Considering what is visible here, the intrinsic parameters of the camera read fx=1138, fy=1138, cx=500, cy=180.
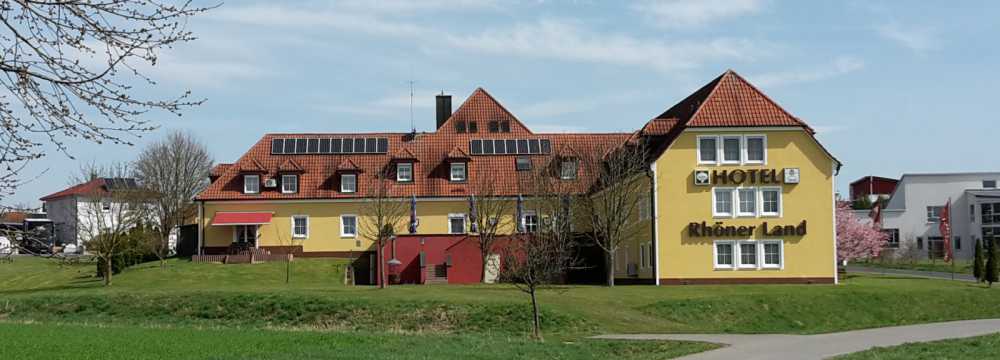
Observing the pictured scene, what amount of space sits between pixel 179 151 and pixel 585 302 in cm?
5122

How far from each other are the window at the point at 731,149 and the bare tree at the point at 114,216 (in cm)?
2560

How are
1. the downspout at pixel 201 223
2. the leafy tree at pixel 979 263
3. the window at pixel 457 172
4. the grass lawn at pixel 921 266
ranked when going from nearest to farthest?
the leafy tree at pixel 979 263
the downspout at pixel 201 223
the window at pixel 457 172
the grass lawn at pixel 921 266

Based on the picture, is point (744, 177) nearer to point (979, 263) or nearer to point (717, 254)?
point (717, 254)

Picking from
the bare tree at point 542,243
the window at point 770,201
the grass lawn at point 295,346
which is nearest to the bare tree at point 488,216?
the bare tree at point 542,243

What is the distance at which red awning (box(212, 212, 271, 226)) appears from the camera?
59.1m

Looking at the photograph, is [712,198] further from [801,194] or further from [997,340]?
[997,340]

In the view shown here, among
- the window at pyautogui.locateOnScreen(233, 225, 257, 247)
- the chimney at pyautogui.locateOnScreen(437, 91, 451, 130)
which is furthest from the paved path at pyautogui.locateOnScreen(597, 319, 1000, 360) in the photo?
the chimney at pyautogui.locateOnScreen(437, 91, 451, 130)

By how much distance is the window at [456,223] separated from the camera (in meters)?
60.7

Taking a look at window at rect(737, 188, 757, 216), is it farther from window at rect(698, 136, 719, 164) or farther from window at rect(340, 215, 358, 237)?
window at rect(340, 215, 358, 237)

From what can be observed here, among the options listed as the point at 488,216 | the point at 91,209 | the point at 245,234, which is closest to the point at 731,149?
the point at 488,216

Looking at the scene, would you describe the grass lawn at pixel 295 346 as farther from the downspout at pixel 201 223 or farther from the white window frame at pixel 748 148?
the downspout at pixel 201 223

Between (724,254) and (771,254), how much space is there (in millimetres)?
1963

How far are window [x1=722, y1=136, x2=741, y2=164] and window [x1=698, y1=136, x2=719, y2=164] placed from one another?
36cm

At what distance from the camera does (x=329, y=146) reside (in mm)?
63875
